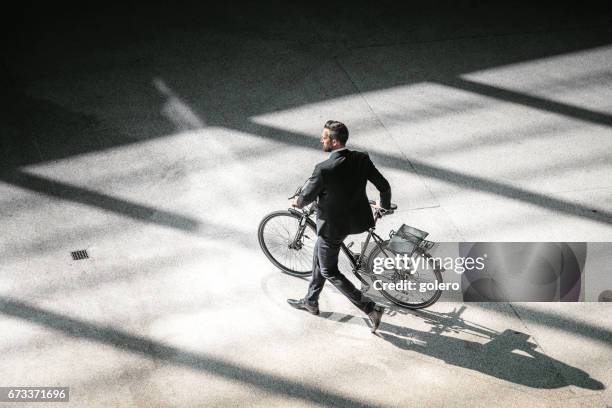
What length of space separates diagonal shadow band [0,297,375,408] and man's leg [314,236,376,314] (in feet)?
2.46

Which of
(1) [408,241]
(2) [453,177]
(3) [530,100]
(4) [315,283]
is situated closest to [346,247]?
(4) [315,283]

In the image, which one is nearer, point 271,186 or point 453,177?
point 271,186

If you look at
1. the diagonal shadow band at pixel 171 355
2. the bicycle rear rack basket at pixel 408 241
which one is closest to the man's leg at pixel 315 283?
the bicycle rear rack basket at pixel 408 241

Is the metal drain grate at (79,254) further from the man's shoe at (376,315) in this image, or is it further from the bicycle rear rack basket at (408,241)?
the bicycle rear rack basket at (408,241)

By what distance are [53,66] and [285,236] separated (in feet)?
13.7

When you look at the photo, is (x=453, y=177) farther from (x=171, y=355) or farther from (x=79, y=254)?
(x=79, y=254)

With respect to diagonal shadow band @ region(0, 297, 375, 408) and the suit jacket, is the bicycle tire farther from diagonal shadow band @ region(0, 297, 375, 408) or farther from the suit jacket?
diagonal shadow band @ region(0, 297, 375, 408)

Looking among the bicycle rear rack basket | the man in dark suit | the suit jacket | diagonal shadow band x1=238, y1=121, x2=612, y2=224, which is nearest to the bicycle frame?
the bicycle rear rack basket

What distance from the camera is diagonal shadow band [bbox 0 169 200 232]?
21.4ft

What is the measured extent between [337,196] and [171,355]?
1.79 meters

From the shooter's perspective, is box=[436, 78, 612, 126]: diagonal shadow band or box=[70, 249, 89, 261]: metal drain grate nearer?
box=[70, 249, 89, 261]: metal drain grate

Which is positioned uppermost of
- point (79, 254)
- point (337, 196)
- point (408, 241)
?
point (337, 196)

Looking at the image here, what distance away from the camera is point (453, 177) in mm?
7051

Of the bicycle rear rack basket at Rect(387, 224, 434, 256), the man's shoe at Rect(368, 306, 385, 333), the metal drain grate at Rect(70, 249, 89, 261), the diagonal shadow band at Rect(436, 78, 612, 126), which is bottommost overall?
the metal drain grate at Rect(70, 249, 89, 261)
